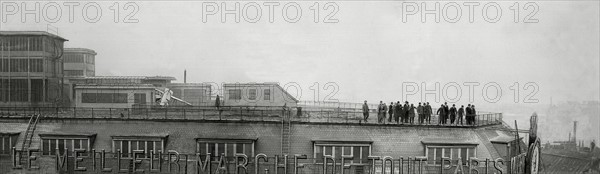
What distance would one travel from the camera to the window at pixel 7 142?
23.9 metres

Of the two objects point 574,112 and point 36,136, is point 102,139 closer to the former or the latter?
point 36,136

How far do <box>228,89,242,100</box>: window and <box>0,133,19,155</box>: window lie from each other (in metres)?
17.1

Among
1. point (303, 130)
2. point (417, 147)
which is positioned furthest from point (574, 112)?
point (303, 130)

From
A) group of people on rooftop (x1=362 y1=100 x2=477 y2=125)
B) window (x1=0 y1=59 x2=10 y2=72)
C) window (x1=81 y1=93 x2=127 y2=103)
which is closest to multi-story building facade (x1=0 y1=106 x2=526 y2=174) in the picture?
group of people on rooftop (x1=362 y1=100 x2=477 y2=125)

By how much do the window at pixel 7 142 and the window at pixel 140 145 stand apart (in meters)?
6.26

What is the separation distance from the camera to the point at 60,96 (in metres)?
36.3

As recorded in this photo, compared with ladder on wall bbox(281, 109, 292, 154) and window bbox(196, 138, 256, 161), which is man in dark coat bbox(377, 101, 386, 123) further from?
window bbox(196, 138, 256, 161)

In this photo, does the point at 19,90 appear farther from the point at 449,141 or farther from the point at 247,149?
the point at 449,141

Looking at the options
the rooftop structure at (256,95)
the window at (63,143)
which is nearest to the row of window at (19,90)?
the window at (63,143)

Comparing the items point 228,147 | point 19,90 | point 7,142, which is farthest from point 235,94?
point 7,142

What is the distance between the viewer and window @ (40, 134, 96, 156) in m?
23.3

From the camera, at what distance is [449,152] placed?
73.2 ft

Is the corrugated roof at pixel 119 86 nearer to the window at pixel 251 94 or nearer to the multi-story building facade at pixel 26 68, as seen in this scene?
the multi-story building facade at pixel 26 68

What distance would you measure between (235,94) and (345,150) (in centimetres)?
1757
